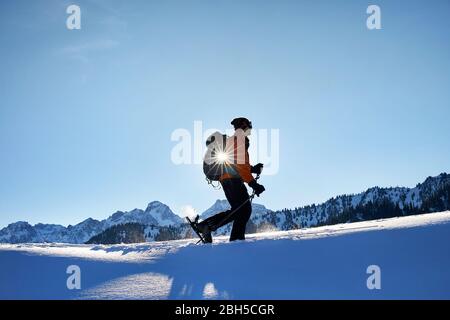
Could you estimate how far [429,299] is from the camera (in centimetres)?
345

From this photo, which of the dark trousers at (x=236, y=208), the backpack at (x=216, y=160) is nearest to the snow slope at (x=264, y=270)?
the dark trousers at (x=236, y=208)

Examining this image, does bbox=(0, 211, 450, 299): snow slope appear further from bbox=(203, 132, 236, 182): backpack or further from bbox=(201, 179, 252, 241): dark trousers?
bbox=(203, 132, 236, 182): backpack

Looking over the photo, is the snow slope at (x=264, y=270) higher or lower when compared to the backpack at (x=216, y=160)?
lower

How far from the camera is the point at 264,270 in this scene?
4676 millimetres

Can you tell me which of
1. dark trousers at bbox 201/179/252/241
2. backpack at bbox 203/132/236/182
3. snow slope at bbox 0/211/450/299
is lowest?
snow slope at bbox 0/211/450/299

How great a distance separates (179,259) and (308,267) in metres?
1.89

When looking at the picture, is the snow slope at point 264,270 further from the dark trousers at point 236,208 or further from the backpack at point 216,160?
the backpack at point 216,160

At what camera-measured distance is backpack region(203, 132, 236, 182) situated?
8.04 metres

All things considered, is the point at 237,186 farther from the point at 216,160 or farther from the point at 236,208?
the point at 216,160

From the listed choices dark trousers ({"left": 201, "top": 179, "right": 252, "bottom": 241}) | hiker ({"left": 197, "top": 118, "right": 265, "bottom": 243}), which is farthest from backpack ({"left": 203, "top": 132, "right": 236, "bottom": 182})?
dark trousers ({"left": 201, "top": 179, "right": 252, "bottom": 241})

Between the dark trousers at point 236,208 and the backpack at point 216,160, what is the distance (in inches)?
9.7

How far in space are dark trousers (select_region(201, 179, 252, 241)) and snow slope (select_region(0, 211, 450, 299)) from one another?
79.8 inches

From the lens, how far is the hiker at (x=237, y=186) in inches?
317
